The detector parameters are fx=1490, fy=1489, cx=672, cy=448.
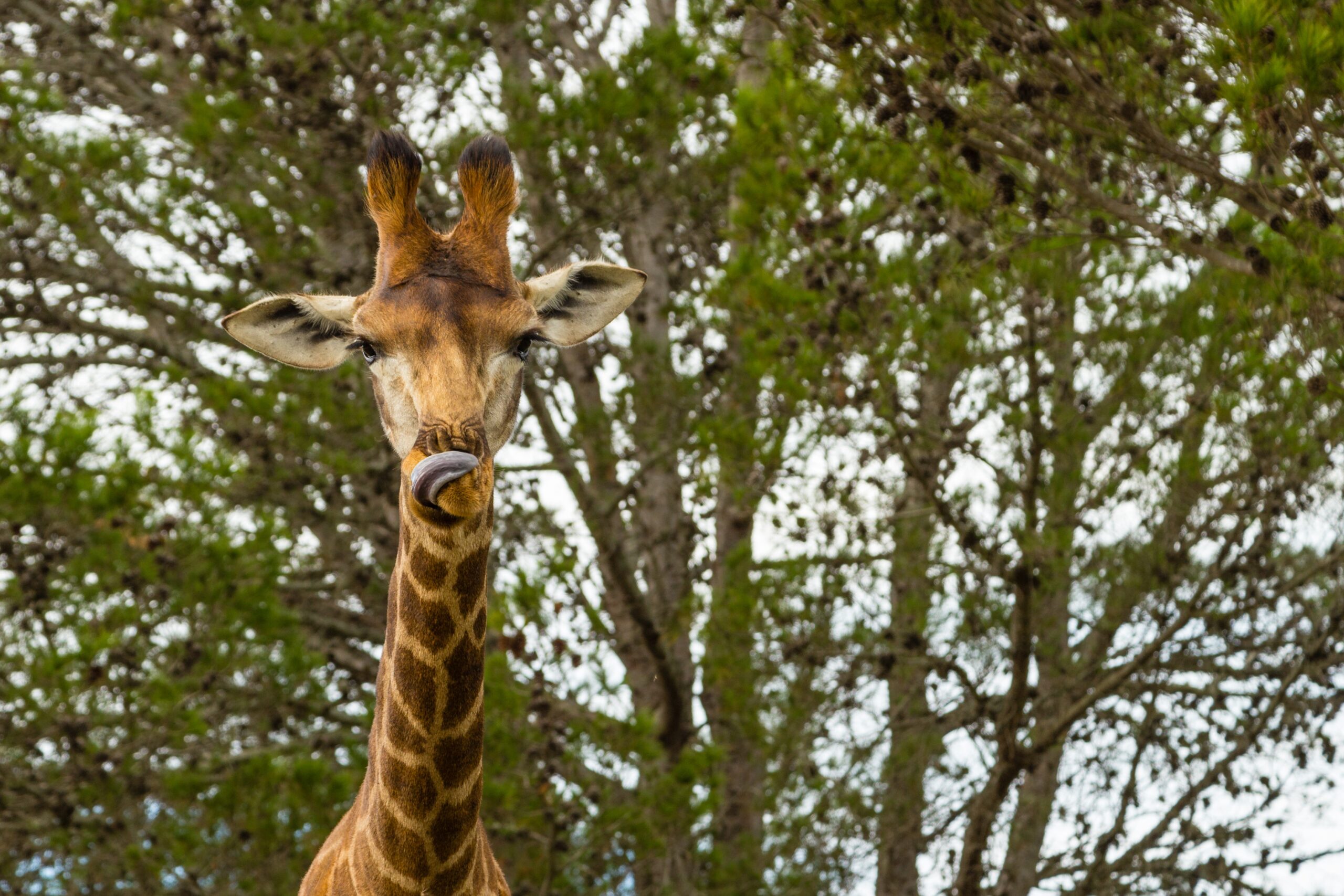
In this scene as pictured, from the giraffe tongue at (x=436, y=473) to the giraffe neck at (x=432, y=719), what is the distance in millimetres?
466

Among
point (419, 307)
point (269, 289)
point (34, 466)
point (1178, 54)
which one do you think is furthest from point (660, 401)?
point (419, 307)

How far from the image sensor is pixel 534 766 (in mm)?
8156

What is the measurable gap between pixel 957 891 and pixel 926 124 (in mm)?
4576

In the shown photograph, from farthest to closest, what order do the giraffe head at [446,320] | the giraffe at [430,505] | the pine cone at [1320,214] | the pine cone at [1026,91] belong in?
1. the pine cone at [1026,91]
2. the pine cone at [1320,214]
3. the giraffe at [430,505]
4. the giraffe head at [446,320]

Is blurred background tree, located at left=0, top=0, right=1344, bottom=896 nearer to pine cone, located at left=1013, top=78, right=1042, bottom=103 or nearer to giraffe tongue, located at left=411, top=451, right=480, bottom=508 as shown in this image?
pine cone, located at left=1013, top=78, right=1042, bottom=103

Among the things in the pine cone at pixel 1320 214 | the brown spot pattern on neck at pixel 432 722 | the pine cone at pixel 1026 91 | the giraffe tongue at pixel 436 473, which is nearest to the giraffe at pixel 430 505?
the brown spot pattern on neck at pixel 432 722

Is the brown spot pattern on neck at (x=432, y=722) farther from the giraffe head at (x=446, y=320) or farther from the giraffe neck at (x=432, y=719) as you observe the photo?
the giraffe head at (x=446, y=320)

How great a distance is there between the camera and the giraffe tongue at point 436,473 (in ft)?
9.52

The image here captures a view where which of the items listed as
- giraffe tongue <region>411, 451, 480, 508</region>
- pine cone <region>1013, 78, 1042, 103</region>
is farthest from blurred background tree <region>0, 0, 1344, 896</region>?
giraffe tongue <region>411, 451, 480, 508</region>

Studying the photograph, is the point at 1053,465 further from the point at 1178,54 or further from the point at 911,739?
the point at 1178,54

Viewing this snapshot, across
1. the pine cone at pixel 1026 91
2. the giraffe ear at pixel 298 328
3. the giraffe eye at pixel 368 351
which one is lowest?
the giraffe eye at pixel 368 351

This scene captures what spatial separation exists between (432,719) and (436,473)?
0.88m

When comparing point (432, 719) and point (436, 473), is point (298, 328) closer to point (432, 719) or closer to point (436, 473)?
point (432, 719)

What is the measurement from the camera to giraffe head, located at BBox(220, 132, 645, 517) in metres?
3.20
